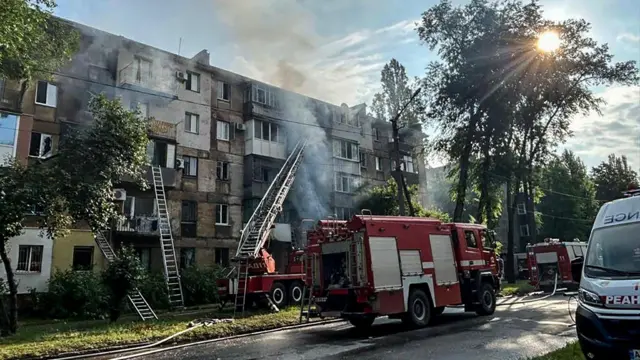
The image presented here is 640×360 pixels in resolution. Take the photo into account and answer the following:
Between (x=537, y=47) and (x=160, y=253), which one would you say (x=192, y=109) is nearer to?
(x=160, y=253)

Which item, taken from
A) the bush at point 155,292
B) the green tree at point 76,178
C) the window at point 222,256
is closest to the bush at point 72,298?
→ the bush at point 155,292

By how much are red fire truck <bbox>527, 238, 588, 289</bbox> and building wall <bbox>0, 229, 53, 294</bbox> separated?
84.2 feet

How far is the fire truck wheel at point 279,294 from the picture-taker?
19078 mm

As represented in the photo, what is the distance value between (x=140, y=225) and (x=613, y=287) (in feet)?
75.1

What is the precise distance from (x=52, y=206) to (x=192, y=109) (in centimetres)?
1513

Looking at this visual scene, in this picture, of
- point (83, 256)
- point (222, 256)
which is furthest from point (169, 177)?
point (222, 256)

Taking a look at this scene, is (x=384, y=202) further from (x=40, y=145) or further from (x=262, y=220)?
(x=40, y=145)

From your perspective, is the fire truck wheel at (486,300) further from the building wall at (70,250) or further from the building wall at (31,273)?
the building wall at (31,273)

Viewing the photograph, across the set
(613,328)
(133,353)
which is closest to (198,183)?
(133,353)

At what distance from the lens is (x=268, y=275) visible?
18984mm

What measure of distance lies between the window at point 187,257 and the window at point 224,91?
33.9 ft

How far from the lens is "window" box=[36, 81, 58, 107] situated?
23047mm

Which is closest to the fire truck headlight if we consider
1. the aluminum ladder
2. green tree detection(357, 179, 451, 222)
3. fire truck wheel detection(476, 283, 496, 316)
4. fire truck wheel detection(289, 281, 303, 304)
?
fire truck wheel detection(476, 283, 496, 316)

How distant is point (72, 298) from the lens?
20.5 meters
